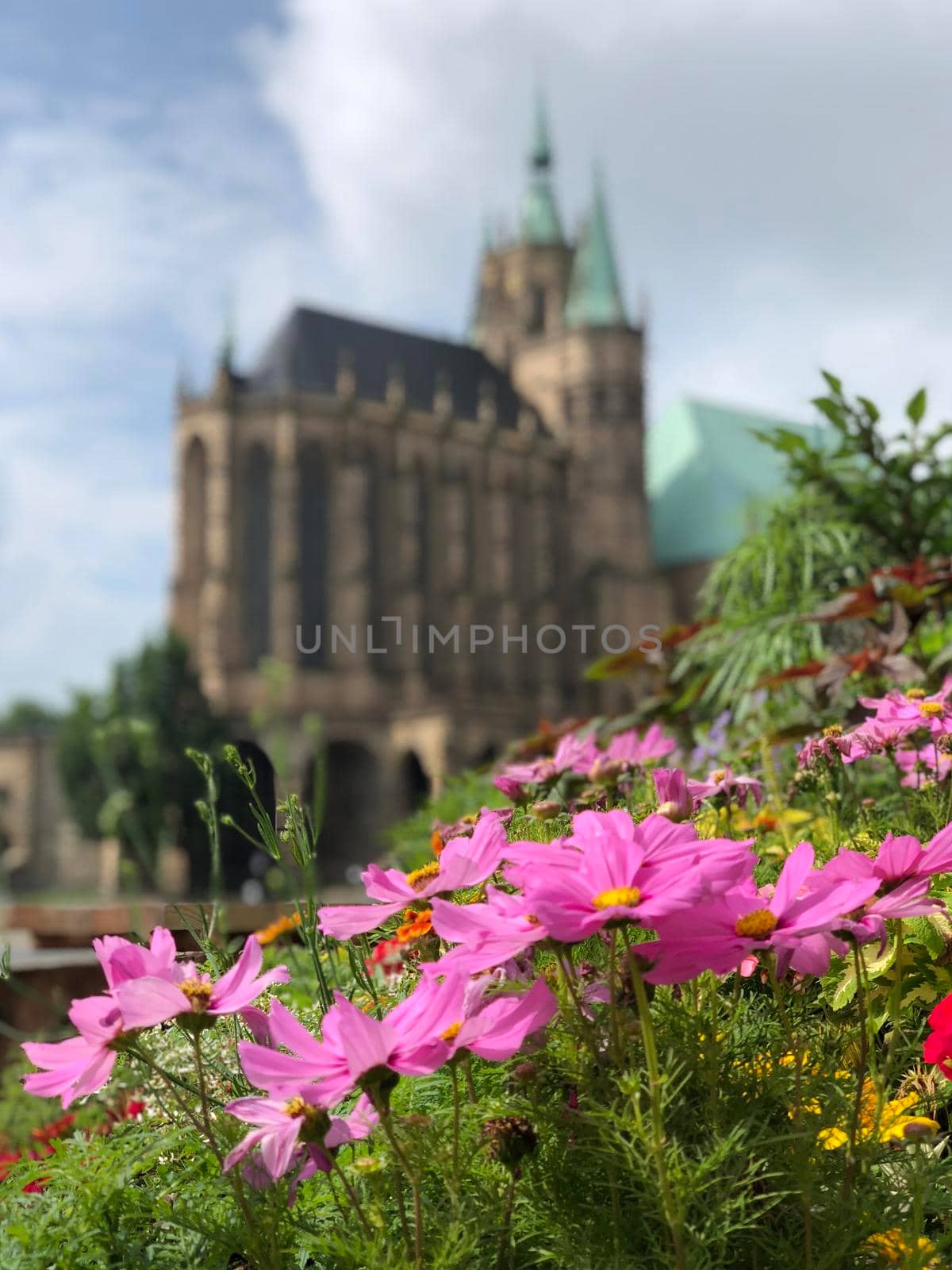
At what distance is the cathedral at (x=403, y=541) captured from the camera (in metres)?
32.8

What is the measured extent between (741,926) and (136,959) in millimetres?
462

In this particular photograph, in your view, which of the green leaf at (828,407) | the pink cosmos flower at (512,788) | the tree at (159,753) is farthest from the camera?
the tree at (159,753)

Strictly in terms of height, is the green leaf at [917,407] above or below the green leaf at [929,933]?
above

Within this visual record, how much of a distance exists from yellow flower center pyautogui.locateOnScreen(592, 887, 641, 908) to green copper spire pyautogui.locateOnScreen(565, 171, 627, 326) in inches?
1573

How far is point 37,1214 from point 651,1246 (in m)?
0.47

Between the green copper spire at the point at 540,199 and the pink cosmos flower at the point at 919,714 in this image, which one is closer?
the pink cosmos flower at the point at 919,714

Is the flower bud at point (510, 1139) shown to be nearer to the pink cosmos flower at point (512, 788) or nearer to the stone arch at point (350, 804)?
the pink cosmos flower at point (512, 788)

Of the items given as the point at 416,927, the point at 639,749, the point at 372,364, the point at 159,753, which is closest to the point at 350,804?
the point at 159,753

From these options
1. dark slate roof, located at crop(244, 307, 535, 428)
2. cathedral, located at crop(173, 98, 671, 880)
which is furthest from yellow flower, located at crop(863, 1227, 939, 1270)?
dark slate roof, located at crop(244, 307, 535, 428)

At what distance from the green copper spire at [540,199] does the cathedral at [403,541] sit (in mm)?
4530

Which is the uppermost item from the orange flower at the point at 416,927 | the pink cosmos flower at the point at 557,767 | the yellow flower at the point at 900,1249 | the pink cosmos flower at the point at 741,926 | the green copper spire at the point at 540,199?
the green copper spire at the point at 540,199

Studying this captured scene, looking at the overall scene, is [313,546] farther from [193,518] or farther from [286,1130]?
[286,1130]

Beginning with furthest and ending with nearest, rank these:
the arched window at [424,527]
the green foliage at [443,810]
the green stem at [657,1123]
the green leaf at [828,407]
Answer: the arched window at [424,527]
the green leaf at [828,407]
the green foliage at [443,810]
the green stem at [657,1123]

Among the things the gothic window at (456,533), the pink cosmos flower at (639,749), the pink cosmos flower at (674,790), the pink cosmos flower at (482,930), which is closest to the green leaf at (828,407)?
the pink cosmos flower at (639,749)
